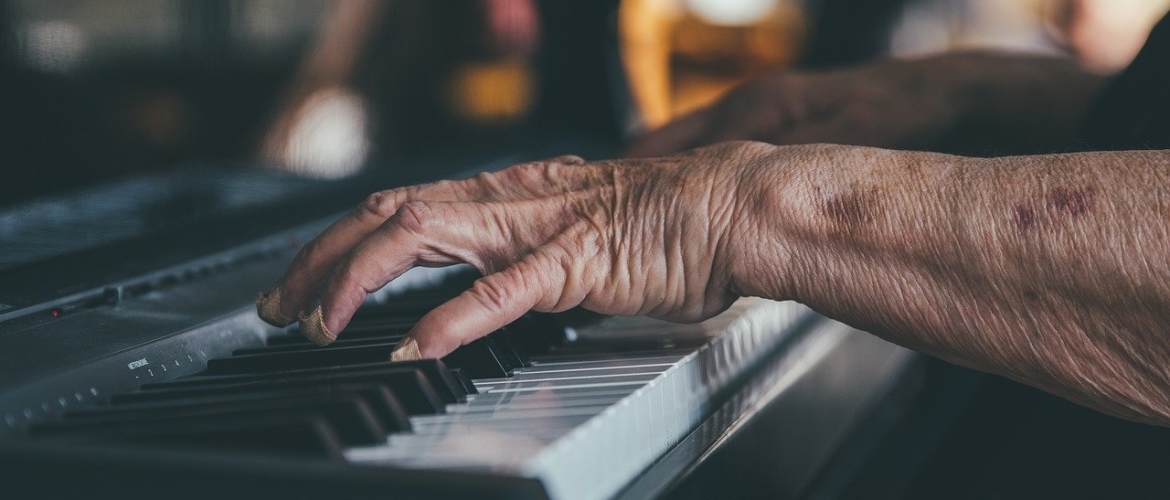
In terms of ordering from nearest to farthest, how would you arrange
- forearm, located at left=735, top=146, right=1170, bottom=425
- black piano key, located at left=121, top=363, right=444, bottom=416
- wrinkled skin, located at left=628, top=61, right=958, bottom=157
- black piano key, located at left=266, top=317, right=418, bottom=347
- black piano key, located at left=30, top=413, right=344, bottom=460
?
1. black piano key, located at left=30, top=413, right=344, bottom=460
2. black piano key, located at left=121, top=363, right=444, bottom=416
3. forearm, located at left=735, top=146, right=1170, bottom=425
4. black piano key, located at left=266, top=317, right=418, bottom=347
5. wrinkled skin, located at left=628, top=61, right=958, bottom=157

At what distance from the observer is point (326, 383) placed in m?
0.74

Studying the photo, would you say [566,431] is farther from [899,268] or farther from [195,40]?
[195,40]

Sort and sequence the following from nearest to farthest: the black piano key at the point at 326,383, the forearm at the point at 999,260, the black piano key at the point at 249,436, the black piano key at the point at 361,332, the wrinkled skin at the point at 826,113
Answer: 1. the black piano key at the point at 249,436
2. the black piano key at the point at 326,383
3. the forearm at the point at 999,260
4. the black piano key at the point at 361,332
5. the wrinkled skin at the point at 826,113

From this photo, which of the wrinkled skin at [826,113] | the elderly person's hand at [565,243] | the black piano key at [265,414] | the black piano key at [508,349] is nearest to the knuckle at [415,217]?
the elderly person's hand at [565,243]

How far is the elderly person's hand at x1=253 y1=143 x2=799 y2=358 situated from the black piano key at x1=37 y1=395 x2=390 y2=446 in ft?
0.60

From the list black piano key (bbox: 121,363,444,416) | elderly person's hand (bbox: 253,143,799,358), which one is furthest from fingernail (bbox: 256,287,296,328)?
black piano key (bbox: 121,363,444,416)

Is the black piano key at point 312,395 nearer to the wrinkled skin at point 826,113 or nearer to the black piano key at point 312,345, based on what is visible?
the black piano key at point 312,345

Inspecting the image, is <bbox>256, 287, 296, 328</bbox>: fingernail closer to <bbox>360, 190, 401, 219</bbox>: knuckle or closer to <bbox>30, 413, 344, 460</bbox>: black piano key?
<bbox>360, 190, 401, 219</bbox>: knuckle

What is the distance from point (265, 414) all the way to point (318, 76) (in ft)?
2.37

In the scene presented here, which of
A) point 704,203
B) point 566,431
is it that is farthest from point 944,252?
point 566,431

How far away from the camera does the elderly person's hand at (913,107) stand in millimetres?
1546

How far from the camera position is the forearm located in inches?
32.1

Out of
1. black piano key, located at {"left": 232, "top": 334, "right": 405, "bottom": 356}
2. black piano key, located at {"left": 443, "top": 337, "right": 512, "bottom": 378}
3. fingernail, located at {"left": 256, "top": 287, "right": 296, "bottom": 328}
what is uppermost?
fingernail, located at {"left": 256, "top": 287, "right": 296, "bottom": 328}

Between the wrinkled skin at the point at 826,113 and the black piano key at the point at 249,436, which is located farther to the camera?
the wrinkled skin at the point at 826,113
